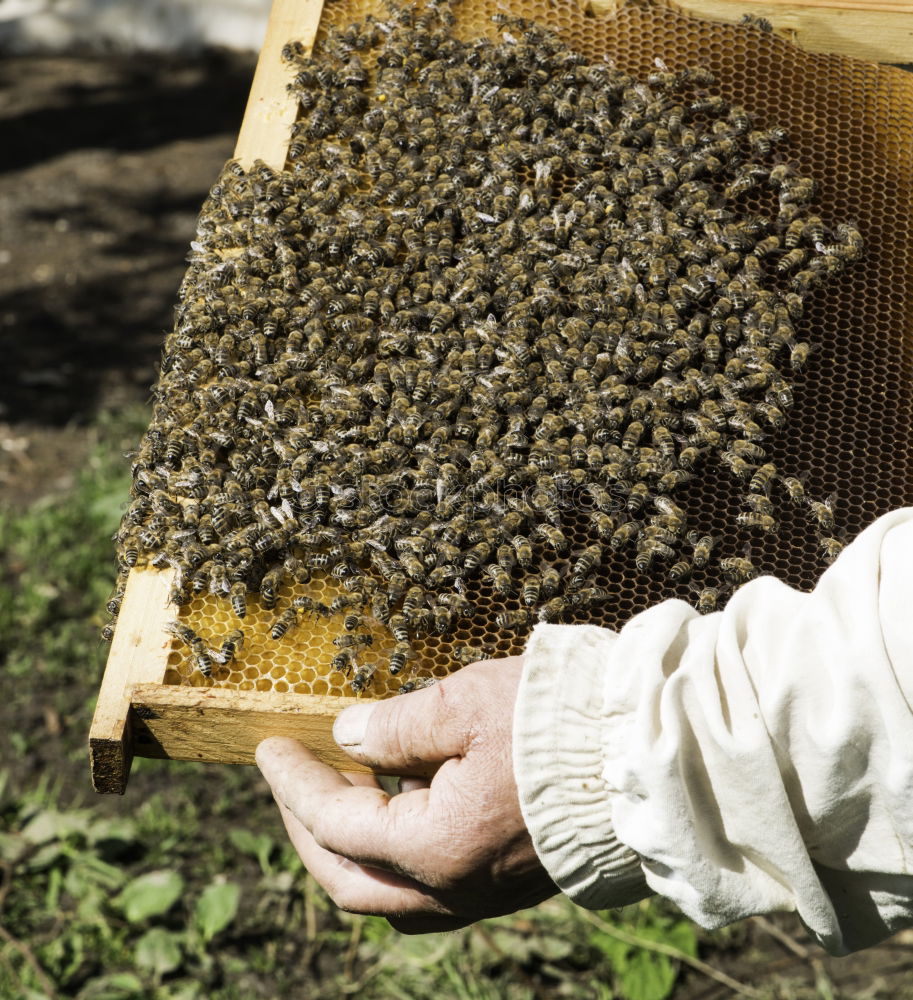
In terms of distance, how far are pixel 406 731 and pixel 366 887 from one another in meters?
0.72

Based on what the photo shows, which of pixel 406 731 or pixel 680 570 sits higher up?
pixel 680 570

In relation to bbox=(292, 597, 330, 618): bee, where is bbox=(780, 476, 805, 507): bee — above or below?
above

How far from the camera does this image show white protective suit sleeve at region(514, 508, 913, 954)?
248 centimetres

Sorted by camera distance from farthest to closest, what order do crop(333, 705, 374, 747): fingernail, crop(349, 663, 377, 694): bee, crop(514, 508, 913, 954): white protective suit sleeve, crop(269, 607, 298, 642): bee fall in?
crop(269, 607, 298, 642): bee < crop(349, 663, 377, 694): bee < crop(333, 705, 374, 747): fingernail < crop(514, 508, 913, 954): white protective suit sleeve

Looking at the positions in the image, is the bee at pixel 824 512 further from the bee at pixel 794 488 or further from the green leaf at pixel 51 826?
the green leaf at pixel 51 826

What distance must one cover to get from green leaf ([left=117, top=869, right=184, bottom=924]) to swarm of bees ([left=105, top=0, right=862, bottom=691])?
293 cm

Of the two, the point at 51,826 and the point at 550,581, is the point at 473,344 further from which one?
the point at 51,826

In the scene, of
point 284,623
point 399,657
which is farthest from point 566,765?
point 284,623

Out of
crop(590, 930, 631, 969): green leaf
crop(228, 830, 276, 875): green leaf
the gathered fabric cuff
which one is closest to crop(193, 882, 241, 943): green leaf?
crop(228, 830, 276, 875): green leaf

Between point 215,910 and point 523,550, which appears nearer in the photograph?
point 523,550

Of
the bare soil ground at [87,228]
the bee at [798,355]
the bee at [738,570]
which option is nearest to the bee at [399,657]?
the bee at [738,570]

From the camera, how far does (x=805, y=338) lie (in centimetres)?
385

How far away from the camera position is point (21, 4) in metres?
11.9

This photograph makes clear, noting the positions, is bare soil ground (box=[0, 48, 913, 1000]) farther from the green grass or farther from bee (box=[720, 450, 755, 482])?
bee (box=[720, 450, 755, 482])
